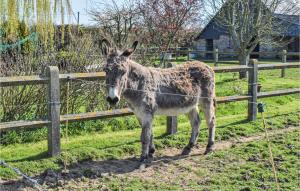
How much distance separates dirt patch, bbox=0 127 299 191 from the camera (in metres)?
5.58

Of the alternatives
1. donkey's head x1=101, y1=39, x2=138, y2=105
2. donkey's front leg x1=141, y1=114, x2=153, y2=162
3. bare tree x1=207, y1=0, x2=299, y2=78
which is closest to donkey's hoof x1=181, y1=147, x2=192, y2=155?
donkey's front leg x1=141, y1=114, x2=153, y2=162

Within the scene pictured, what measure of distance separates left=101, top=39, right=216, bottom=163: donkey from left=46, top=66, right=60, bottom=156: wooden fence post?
0.85m

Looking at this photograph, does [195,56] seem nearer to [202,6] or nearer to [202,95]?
[202,6]

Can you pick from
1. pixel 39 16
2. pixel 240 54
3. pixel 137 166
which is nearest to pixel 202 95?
pixel 137 166

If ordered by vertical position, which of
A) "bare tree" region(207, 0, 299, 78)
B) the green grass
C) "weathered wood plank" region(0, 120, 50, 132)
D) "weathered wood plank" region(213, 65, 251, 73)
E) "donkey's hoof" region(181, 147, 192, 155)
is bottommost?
the green grass

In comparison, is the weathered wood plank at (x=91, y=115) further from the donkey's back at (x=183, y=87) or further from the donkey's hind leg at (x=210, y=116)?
the donkey's hind leg at (x=210, y=116)

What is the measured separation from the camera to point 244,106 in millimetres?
11461

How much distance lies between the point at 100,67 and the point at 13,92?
80.6 inches

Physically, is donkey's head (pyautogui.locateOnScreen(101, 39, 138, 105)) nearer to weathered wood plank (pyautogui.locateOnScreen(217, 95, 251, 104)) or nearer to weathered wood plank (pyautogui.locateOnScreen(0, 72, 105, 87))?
weathered wood plank (pyautogui.locateOnScreen(0, 72, 105, 87))

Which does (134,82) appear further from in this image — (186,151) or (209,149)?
(209,149)

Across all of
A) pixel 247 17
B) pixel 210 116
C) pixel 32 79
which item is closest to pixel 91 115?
pixel 32 79

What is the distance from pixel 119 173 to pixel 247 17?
49.8ft

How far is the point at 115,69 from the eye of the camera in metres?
6.09

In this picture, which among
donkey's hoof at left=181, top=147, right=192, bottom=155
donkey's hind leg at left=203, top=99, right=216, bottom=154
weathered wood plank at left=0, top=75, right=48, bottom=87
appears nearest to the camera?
weathered wood plank at left=0, top=75, right=48, bottom=87
